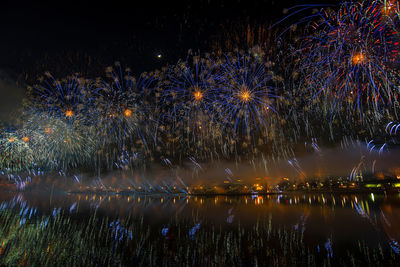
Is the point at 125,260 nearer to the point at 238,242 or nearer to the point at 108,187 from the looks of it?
the point at 238,242

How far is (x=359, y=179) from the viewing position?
139m

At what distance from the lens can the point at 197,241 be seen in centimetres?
1364

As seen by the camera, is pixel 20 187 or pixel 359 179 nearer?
pixel 359 179

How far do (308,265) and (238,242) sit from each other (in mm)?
→ 4635

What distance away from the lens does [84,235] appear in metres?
15.4

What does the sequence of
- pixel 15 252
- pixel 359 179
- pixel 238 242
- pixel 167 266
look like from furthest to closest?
→ pixel 359 179, pixel 238 242, pixel 15 252, pixel 167 266

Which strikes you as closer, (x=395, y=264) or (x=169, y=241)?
(x=395, y=264)

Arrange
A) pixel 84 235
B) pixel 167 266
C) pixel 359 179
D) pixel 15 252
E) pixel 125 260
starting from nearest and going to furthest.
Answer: pixel 167 266 → pixel 125 260 → pixel 15 252 → pixel 84 235 → pixel 359 179

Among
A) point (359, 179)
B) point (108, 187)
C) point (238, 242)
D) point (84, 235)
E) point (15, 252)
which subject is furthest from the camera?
point (108, 187)

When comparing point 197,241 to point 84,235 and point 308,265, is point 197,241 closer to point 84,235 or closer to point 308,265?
point 308,265

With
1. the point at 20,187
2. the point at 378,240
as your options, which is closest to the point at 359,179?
the point at 378,240

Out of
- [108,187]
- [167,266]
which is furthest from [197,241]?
[108,187]

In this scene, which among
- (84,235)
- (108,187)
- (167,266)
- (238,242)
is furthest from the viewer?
(108,187)

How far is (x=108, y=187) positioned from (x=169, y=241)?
15947 cm
